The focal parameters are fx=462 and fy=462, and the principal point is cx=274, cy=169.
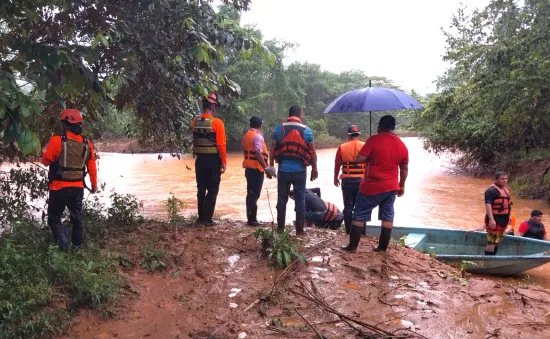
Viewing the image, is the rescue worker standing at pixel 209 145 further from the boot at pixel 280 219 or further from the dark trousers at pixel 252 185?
the boot at pixel 280 219

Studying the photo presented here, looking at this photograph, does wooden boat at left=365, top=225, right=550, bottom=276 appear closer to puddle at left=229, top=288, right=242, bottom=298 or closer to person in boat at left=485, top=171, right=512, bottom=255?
person in boat at left=485, top=171, right=512, bottom=255

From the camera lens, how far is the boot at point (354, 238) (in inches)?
203

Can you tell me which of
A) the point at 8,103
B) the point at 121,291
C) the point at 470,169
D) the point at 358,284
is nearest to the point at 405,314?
the point at 358,284

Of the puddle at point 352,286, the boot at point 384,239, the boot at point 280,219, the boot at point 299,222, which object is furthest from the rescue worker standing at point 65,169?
the boot at point 384,239

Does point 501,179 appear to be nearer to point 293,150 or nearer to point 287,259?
point 293,150

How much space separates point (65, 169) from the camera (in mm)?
4594

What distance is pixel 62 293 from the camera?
3.82 meters

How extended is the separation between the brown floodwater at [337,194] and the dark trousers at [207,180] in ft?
2.26

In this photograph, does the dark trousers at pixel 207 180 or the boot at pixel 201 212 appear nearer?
the dark trousers at pixel 207 180

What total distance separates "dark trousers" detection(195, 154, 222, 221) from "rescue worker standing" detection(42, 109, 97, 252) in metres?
1.59

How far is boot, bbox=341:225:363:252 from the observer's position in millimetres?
5164

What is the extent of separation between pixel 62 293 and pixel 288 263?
2083 mm

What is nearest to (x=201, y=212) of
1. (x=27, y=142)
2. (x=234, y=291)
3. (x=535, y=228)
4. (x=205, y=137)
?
(x=205, y=137)

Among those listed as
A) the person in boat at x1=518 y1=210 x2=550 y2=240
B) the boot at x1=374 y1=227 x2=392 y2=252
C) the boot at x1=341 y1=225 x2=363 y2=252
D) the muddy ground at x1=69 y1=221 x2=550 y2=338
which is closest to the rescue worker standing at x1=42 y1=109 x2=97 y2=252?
the muddy ground at x1=69 y1=221 x2=550 y2=338
